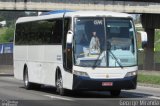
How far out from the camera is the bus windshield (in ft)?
70.0

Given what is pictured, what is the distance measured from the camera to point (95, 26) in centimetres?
2170

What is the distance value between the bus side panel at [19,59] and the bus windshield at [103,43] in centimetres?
642

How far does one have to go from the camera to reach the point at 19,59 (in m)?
28.9

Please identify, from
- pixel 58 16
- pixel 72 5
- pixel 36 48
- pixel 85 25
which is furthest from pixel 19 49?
pixel 72 5

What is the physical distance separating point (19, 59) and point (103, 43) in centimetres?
823

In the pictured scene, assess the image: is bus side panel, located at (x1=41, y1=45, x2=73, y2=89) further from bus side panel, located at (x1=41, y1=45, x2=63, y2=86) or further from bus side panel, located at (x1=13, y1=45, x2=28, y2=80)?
bus side panel, located at (x1=13, y1=45, x2=28, y2=80)

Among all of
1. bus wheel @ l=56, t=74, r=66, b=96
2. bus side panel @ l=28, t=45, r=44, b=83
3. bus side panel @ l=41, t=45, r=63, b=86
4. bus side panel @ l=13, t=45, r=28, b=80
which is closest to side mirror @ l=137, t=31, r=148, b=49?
bus side panel @ l=41, t=45, r=63, b=86

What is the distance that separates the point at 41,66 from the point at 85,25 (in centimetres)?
435

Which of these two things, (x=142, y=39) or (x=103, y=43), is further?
(x=142, y=39)

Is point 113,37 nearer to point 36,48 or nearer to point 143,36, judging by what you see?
point 143,36

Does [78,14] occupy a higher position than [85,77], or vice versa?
[78,14]

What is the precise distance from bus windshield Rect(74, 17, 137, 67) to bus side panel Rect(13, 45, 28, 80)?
6.42m

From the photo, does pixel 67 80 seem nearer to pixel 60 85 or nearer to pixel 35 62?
pixel 60 85

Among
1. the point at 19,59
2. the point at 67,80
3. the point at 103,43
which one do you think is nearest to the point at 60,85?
the point at 67,80
